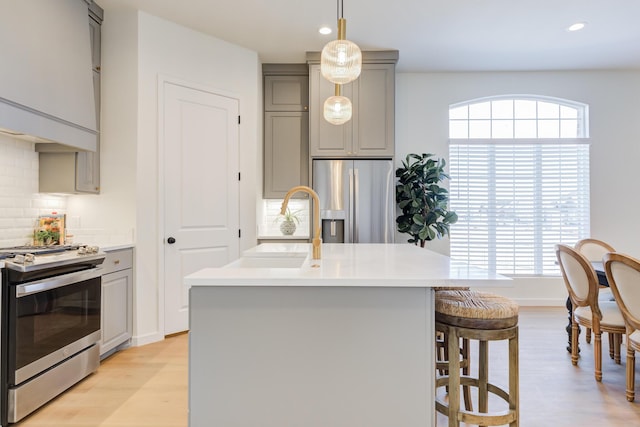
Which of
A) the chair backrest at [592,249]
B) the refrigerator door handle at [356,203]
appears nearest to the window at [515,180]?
the chair backrest at [592,249]

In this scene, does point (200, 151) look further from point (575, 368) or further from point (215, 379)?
point (575, 368)

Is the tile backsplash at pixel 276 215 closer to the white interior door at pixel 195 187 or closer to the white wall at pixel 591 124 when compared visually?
the white interior door at pixel 195 187

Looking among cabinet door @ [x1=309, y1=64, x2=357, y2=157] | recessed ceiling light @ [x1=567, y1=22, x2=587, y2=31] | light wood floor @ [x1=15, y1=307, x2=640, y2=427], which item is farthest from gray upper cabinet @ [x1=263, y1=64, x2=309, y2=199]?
recessed ceiling light @ [x1=567, y1=22, x2=587, y2=31]

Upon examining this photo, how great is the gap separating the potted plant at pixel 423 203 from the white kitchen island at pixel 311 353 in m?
2.86

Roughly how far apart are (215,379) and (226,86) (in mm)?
3292

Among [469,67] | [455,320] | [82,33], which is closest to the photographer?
[455,320]

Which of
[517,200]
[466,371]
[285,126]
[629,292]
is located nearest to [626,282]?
[629,292]

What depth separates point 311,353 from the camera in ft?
5.08

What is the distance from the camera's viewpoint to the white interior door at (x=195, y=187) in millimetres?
3617

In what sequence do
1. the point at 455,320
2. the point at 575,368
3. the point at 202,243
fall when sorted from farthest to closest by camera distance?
the point at 202,243 → the point at 575,368 → the point at 455,320

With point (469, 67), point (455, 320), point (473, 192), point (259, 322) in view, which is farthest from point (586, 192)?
point (259, 322)

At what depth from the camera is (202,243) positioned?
151 inches

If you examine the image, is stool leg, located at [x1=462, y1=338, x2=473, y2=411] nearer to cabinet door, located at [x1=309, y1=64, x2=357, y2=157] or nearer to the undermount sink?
the undermount sink

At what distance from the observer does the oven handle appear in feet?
6.95
